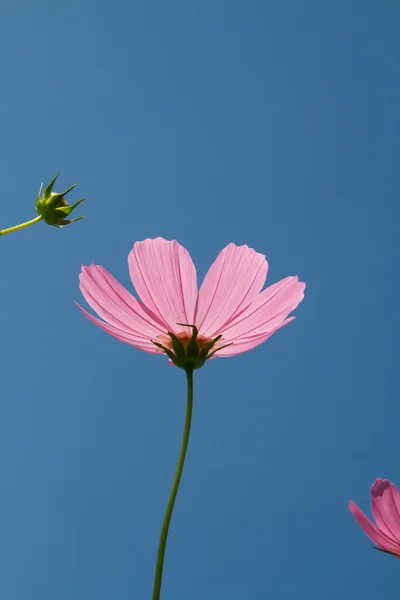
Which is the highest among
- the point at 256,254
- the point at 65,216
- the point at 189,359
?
the point at 65,216

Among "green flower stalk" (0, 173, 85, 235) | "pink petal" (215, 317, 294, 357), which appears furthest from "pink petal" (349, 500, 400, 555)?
"green flower stalk" (0, 173, 85, 235)

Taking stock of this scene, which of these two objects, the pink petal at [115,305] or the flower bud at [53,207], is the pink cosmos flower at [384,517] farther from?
the flower bud at [53,207]

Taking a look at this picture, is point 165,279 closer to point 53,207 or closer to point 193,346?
point 193,346

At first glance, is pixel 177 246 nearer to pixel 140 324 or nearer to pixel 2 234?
pixel 140 324

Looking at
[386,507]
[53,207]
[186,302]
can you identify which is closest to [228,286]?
[186,302]

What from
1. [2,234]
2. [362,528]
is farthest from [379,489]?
[2,234]

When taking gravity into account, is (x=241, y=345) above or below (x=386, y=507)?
above

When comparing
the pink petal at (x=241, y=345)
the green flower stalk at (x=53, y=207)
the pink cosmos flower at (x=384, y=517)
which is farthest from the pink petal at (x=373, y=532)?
the green flower stalk at (x=53, y=207)
